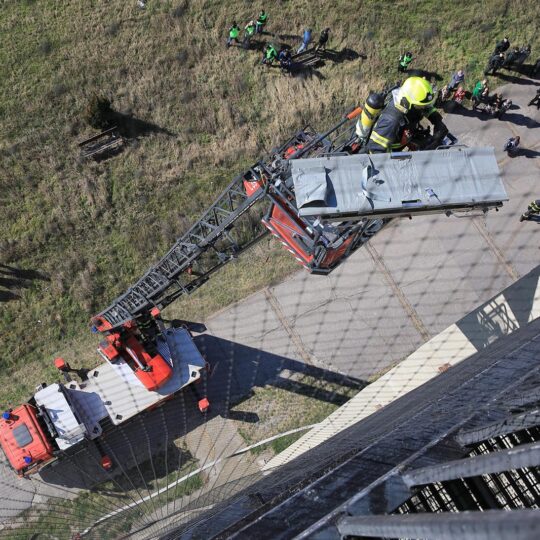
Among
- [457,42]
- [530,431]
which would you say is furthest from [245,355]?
[457,42]

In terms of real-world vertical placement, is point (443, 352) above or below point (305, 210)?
below

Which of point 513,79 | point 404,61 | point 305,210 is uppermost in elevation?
point 404,61

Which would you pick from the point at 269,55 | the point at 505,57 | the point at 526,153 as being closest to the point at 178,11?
the point at 269,55

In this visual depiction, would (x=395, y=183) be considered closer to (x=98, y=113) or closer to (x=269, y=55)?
(x=269, y=55)

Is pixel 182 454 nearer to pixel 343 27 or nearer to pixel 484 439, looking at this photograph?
pixel 484 439

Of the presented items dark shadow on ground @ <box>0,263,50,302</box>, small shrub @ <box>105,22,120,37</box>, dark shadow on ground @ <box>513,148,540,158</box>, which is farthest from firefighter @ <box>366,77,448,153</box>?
small shrub @ <box>105,22,120,37</box>

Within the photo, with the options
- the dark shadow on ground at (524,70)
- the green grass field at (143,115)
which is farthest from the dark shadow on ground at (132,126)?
the dark shadow on ground at (524,70)
